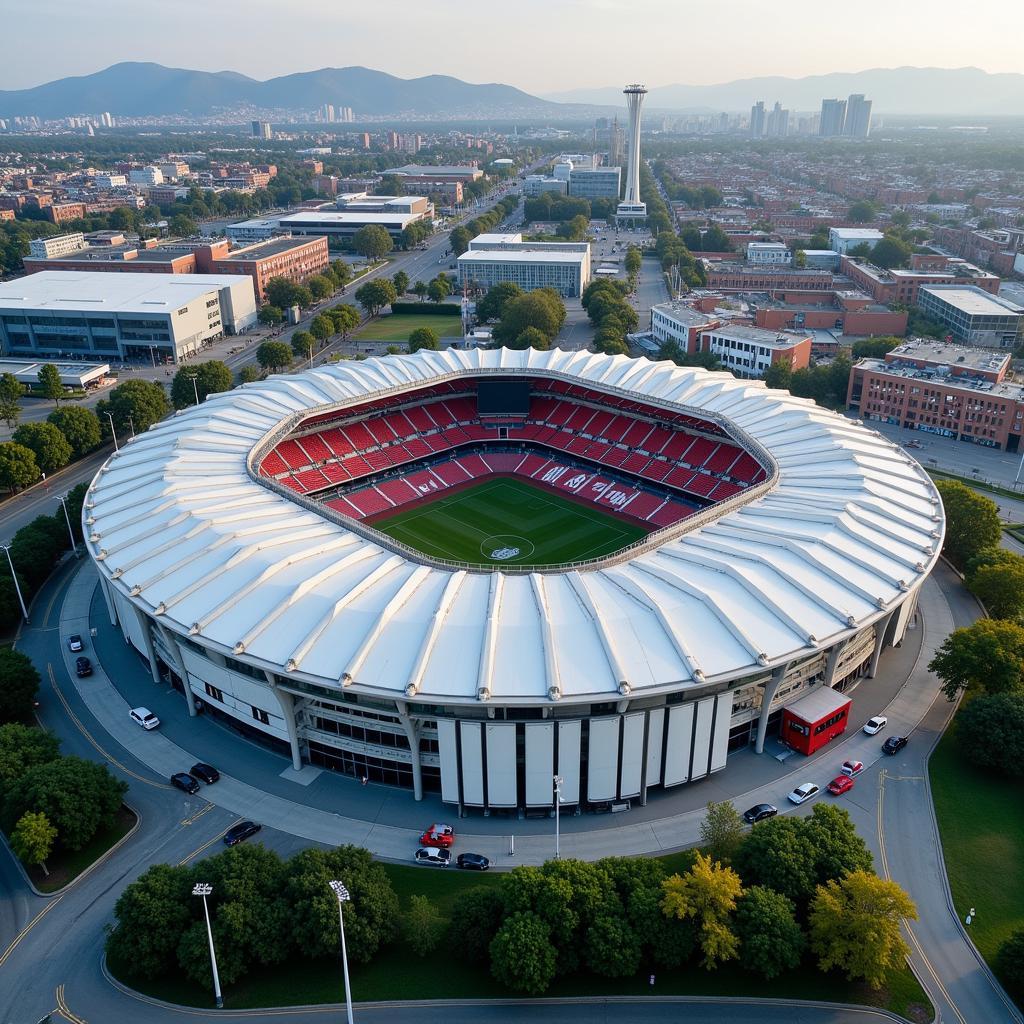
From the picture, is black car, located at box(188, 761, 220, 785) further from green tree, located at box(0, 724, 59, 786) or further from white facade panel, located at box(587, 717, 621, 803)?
white facade panel, located at box(587, 717, 621, 803)

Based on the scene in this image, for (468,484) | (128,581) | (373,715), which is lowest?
(468,484)

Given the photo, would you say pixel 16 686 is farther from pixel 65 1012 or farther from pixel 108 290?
pixel 108 290

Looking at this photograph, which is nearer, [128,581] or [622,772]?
[622,772]

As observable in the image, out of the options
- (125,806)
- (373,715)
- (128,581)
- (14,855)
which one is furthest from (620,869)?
(128,581)

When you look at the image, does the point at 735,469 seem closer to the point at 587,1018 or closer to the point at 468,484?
the point at 468,484

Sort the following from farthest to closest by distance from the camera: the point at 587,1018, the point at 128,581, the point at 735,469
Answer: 1. the point at 735,469
2. the point at 128,581
3. the point at 587,1018

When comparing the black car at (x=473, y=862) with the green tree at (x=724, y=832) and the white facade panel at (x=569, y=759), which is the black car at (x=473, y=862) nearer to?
the white facade panel at (x=569, y=759)

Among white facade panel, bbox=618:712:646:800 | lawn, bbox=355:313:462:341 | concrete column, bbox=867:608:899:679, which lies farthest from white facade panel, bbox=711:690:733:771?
lawn, bbox=355:313:462:341

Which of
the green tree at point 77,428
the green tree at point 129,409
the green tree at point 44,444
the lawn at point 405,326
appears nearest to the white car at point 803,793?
the green tree at point 44,444
